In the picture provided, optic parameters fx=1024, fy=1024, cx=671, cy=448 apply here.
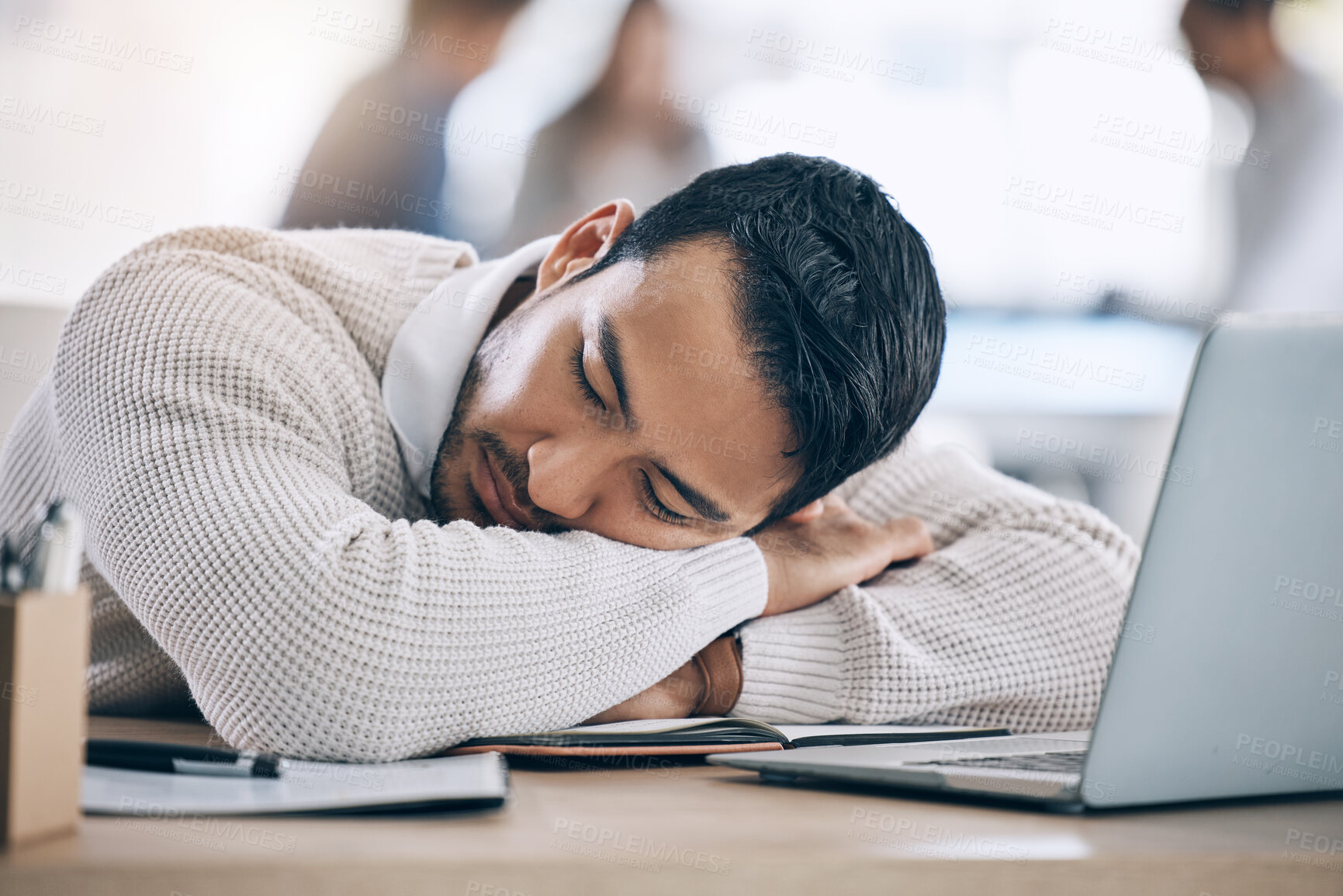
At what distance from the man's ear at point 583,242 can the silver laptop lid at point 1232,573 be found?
63cm

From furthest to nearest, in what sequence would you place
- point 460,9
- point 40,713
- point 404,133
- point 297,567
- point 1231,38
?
point 1231,38 < point 460,9 < point 404,133 < point 297,567 < point 40,713

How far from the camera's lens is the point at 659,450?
2.54 ft

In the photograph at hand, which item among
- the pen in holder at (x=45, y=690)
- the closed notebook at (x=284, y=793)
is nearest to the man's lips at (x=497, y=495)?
the closed notebook at (x=284, y=793)

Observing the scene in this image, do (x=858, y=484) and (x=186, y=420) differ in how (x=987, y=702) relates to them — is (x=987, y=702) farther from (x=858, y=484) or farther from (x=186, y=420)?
(x=186, y=420)

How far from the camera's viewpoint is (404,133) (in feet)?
7.95

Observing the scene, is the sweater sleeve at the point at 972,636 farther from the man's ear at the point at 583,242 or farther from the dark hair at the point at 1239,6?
the dark hair at the point at 1239,6

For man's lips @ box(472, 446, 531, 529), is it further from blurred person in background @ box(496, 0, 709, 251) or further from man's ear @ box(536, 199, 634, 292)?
blurred person in background @ box(496, 0, 709, 251)

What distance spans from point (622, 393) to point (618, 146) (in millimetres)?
1937

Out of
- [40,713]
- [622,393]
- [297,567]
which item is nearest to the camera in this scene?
[40,713]

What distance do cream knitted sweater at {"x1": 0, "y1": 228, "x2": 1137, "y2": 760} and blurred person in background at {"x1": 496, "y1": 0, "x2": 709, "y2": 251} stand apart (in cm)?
156

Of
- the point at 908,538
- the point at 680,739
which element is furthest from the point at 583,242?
the point at 680,739

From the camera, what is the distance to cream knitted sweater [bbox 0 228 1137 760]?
591 millimetres

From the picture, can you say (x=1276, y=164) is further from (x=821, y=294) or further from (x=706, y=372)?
(x=706, y=372)

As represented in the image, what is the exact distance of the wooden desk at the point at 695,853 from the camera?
13.7 inches
